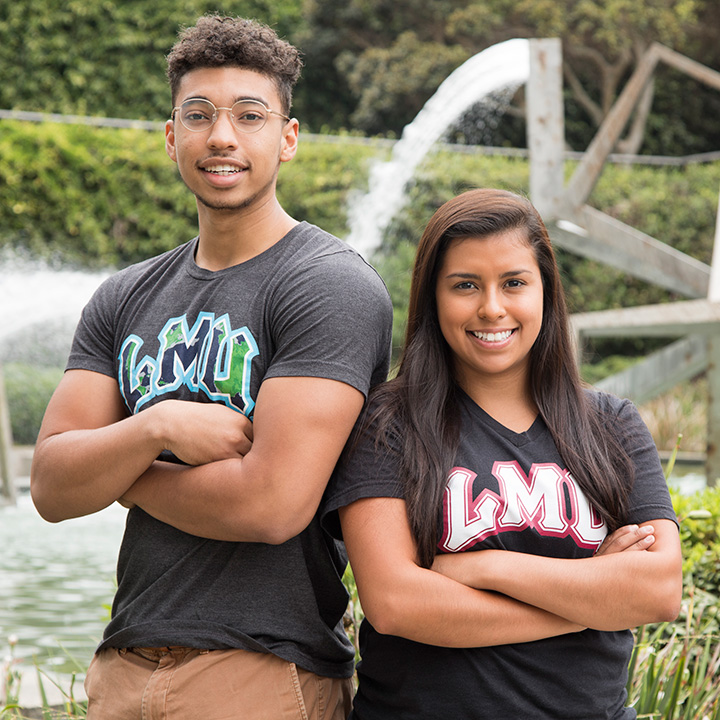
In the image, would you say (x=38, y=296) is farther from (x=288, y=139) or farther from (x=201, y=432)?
(x=201, y=432)

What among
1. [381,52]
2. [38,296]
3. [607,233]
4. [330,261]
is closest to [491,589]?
[330,261]

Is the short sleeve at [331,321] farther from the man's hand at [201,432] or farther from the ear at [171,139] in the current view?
the ear at [171,139]

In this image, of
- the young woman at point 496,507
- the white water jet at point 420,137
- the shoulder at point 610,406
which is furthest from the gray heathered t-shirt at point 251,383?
the white water jet at point 420,137

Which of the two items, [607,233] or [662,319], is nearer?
[662,319]

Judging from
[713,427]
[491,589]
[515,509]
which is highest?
[515,509]

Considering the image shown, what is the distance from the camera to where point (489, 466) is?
170cm

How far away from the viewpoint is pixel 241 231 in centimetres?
182

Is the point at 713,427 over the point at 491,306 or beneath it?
beneath

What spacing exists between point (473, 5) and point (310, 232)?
1563 centimetres

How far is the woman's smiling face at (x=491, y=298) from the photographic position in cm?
177

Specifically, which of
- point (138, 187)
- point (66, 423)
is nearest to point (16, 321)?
point (138, 187)

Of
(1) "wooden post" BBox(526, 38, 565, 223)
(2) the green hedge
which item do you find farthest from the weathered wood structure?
(2) the green hedge

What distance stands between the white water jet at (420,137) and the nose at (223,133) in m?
7.49

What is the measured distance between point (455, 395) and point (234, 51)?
789mm
